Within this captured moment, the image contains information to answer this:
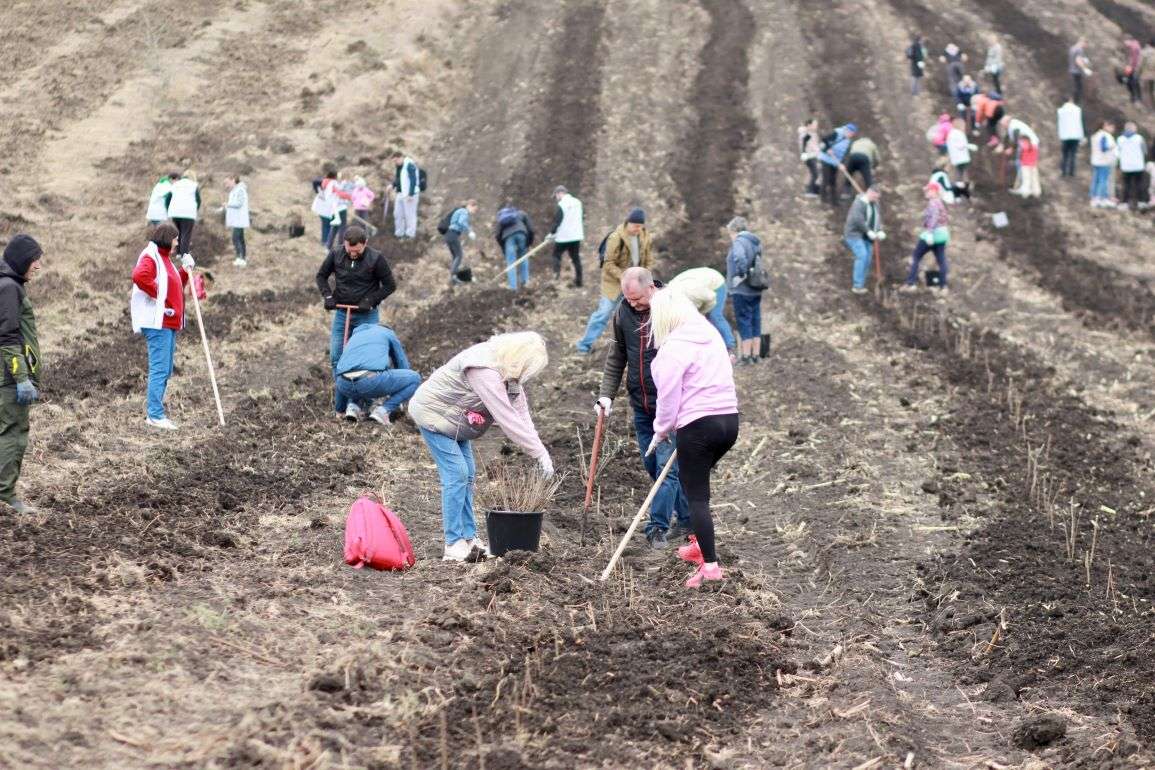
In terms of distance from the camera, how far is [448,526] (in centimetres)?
936

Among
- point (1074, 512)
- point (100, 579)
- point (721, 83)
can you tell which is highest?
point (721, 83)

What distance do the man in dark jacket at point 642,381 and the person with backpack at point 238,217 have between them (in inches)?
525

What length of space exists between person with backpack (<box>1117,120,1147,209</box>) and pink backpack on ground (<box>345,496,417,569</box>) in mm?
22320

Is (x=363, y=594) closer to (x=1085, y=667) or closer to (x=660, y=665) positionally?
(x=660, y=665)

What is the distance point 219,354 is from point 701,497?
9.02 meters

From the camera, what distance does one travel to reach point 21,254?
31.3ft

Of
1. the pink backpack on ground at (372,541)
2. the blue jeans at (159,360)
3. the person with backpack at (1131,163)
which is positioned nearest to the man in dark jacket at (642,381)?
the pink backpack on ground at (372,541)

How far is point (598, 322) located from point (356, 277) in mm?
4032

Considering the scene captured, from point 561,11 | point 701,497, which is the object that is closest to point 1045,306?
point 701,497

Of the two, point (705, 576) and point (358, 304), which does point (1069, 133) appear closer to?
point (358, 304)

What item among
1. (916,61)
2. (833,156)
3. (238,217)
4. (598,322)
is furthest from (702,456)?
(916,61)

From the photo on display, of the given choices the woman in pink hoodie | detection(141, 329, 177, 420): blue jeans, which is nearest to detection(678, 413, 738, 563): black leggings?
the woman in pink hoodie

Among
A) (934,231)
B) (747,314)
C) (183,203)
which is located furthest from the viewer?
(934,231)

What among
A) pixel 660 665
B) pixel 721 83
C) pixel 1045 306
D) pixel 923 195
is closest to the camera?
pixel 660 665
